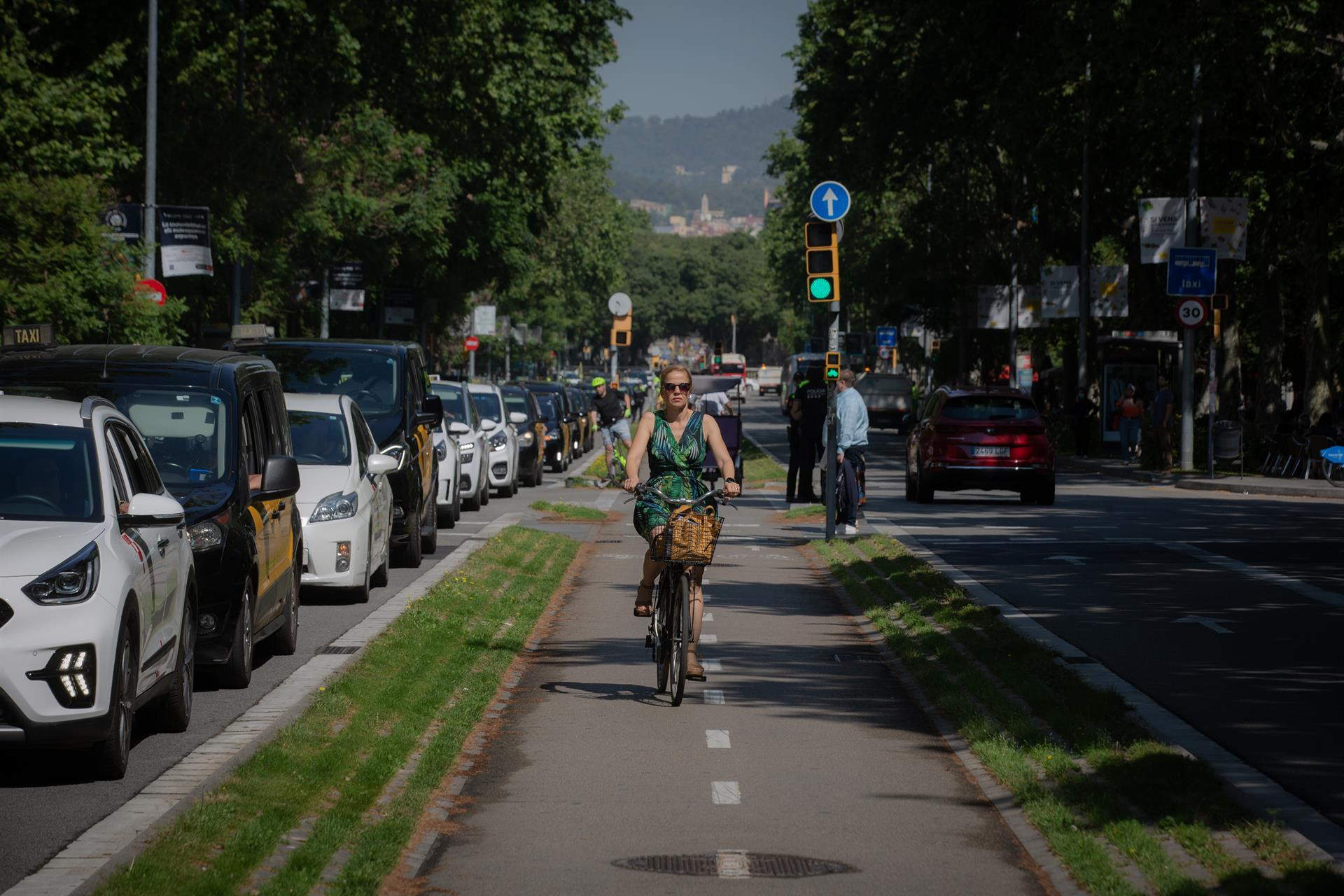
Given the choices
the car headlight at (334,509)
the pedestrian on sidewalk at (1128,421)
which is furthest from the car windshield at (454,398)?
the pedestrian on sidewalk at (1128,421)

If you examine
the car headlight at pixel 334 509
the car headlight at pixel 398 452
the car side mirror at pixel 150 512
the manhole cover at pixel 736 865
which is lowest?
the manhole cover at pixel 736 865

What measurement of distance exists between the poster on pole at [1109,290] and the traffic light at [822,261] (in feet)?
93.0

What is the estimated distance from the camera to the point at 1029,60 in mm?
40500

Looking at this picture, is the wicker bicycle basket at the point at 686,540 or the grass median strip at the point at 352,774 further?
the wicker bicycle basket at the point at 686,540

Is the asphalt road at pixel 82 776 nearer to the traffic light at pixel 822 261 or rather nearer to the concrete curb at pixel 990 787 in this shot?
the concrete curb at pixel 990 787

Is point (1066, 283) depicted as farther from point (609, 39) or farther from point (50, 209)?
point (50, 209)

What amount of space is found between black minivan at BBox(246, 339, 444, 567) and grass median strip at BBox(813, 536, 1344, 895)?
7.29 meters

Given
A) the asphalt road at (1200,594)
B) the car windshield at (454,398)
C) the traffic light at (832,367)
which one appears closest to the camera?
the asphalt road at (1200,594)

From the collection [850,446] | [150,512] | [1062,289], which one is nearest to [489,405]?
[850,446]

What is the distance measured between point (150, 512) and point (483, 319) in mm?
63749

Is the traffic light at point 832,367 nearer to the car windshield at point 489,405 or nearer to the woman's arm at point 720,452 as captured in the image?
the woman's arm at point 720,452

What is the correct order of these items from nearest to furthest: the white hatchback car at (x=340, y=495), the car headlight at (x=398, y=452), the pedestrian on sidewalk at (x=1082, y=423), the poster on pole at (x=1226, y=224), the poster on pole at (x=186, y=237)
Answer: the white hatchback car at (x=340, y=495)
the car headlight at (x=398, y=452)
the poster on pole at (x=186, y=237)
the poster on pole at (x=1226, y=224)
the pedestrian on sidewalk at (x=1082, y=423)

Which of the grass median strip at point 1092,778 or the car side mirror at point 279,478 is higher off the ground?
the car side mirror at point 279,478

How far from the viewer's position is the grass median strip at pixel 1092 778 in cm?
636
